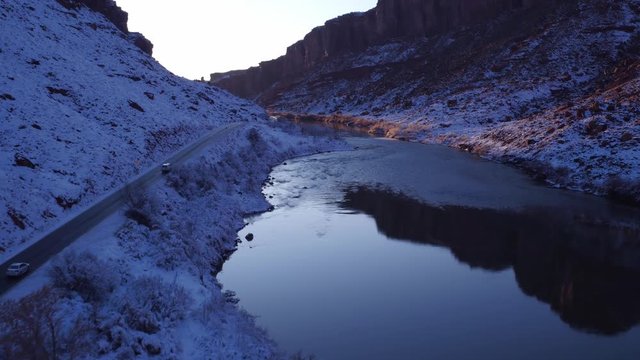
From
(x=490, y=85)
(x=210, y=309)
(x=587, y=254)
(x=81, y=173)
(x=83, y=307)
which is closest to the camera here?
(x=83, y=307)

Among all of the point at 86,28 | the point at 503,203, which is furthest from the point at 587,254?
the point at 86,28

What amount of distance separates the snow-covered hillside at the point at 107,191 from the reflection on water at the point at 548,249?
1049 cm

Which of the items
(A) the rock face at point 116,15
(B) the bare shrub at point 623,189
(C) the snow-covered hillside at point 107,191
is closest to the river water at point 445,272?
(B) the bare shrub at point 623,189

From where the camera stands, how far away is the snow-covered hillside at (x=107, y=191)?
14812mm

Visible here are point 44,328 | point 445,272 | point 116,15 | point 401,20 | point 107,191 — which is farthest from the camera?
point 401,20

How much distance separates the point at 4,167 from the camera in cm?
2636

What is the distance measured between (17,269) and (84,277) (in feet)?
9.98

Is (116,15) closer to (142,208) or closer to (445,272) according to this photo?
(142,208)

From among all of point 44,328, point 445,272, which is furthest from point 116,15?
point 44,328

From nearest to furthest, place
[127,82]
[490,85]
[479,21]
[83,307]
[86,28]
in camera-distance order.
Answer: [83,307]
[127,82]
[86,28]
[490,85]
[479,21]

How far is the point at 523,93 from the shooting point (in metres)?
75.5

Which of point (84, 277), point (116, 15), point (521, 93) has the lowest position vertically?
point (84, 277)

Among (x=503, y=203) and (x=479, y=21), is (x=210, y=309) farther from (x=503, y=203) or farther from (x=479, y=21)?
(x=479, y=21)

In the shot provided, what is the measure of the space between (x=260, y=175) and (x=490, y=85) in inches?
2022
